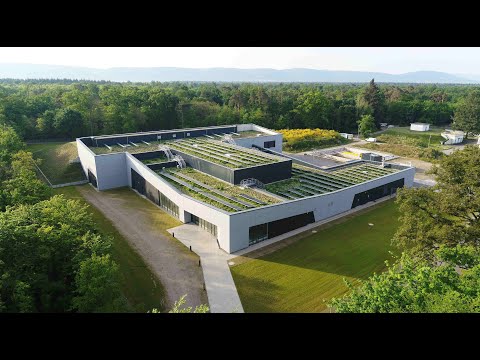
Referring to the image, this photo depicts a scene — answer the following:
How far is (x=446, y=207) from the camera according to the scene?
53.0 ft

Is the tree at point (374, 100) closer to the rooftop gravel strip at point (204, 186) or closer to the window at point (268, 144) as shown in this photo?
the window at point (268, 144)

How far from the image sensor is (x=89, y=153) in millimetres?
31719

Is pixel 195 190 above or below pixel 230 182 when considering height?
below

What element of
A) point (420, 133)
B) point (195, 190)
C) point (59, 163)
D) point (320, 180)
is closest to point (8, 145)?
point (59, 163)

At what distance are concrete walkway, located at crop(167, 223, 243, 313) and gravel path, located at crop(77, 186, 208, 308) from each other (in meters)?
0.45

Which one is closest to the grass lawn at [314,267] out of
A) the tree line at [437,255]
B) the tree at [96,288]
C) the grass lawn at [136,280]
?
the tree line at [437,255]

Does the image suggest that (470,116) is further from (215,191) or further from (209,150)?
(215,191)

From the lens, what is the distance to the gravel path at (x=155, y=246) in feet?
56.3

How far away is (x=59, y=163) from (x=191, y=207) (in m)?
21.4

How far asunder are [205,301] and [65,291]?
6.16 metres

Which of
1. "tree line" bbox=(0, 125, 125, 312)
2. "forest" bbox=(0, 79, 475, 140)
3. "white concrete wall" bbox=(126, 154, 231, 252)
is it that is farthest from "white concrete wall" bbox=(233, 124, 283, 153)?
"tree line" bbox=(0, 125, 125, 312)

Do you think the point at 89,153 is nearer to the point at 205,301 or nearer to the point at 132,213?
the point at 132,213
